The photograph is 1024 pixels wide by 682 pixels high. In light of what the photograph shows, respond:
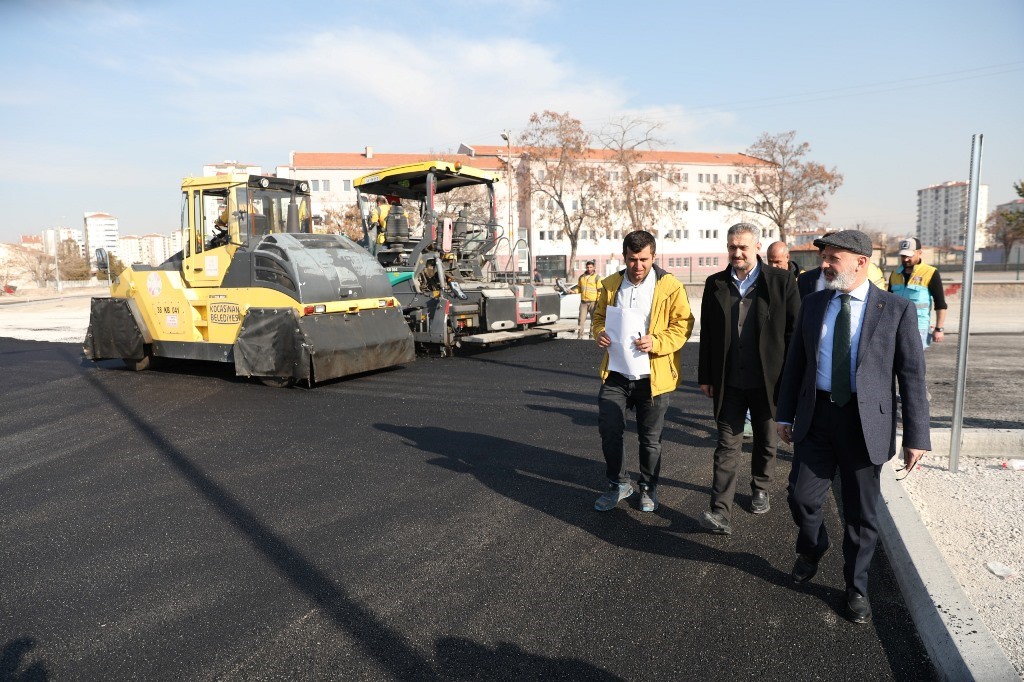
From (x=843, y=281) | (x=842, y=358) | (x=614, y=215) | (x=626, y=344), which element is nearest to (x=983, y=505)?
(x=842, y=358)

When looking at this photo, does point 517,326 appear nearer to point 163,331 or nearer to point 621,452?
point 163,331

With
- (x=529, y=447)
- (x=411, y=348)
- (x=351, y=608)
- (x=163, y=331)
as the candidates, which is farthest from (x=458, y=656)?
(x=163, y=331)

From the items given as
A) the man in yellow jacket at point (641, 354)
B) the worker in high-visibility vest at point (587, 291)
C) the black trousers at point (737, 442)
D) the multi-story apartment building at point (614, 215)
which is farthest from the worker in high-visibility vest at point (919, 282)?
the multi-story apartment building at point (614, 215)

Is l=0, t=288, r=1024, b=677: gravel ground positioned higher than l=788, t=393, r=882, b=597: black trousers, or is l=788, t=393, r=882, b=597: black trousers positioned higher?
l=788, t=393, r=882, b=597: black trousers

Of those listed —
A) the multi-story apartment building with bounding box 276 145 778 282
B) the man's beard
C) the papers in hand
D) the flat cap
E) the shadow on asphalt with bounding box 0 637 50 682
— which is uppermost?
the multi-story apartment building with bounding box 276 145 778 282

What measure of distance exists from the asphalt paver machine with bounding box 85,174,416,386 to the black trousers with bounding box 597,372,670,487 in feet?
17.3

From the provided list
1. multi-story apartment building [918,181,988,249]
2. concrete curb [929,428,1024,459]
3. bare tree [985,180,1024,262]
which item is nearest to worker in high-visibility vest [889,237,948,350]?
concrete curb [929,428,1024,459]

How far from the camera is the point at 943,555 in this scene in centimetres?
361

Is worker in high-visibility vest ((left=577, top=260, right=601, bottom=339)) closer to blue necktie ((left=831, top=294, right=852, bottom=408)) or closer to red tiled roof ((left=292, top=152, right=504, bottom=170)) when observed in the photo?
blue necktie ((left=831, top=294, right=852, bottom=408))

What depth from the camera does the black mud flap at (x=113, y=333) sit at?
10719 mm

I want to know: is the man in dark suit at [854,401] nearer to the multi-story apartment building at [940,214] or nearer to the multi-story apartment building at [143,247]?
the multi-story apartment building at [940,214]

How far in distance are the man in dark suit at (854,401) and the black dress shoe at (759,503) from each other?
1.08m

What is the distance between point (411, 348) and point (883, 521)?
281 inches

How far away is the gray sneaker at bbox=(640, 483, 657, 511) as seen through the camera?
4.59 meters
